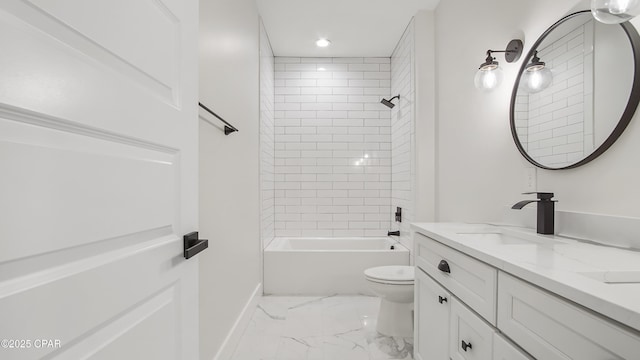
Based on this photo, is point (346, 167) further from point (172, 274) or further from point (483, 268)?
point (172, 274)

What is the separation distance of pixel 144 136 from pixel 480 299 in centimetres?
113

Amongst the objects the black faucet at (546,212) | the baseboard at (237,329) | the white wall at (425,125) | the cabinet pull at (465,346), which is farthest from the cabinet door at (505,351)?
the white wall at (425,125)

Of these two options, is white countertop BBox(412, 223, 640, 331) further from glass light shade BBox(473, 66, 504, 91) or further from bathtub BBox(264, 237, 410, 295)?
bathtub BBox(264, 237, 410, 295)

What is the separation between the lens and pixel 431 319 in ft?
4.98

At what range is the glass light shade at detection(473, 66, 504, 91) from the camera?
5.72 ft

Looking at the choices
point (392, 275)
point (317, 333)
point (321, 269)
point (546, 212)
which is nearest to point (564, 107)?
point (546, 212)

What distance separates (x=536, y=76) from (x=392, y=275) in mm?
1572

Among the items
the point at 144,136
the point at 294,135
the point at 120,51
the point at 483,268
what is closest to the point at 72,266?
the point at 144,136

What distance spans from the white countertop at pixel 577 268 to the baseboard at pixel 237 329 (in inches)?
53.3

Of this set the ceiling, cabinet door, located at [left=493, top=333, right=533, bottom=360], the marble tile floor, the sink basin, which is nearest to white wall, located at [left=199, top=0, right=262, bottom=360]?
the marble tile floor

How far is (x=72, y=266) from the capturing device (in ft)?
1.52

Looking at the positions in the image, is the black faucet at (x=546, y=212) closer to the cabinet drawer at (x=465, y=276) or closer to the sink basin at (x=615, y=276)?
the cabinet drawer at (x=465, y=276)

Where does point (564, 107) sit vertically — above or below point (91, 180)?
above

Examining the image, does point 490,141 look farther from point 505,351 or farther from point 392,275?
point 505,351
